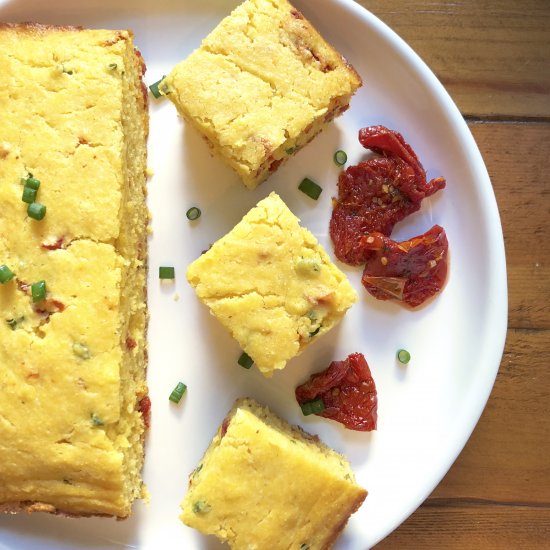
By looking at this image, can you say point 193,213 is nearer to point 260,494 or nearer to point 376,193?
point 376,193

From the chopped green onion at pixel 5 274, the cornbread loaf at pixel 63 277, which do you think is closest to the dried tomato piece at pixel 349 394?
the cornbread loaf at pixel 63 277

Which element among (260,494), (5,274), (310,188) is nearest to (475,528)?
(260,494)

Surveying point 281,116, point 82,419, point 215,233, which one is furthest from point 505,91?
point 82,419

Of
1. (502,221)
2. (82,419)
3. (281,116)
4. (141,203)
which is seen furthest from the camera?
(502,221)

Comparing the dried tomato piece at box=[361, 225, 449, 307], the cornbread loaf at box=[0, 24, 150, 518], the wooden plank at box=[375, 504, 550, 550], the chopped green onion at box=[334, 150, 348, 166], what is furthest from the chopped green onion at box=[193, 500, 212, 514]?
the chopped green onion at box=[334, 150, 348, 166]

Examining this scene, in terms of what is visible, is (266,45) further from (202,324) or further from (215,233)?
(202,324)

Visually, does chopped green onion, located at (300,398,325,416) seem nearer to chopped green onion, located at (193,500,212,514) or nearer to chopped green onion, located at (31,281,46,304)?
chopped green onion, located at (193,500,212,514)

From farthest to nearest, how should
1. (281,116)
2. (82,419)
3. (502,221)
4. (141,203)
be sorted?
(502,221)
(141,203)
(281,116)
(82,419)

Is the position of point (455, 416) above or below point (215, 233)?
below
